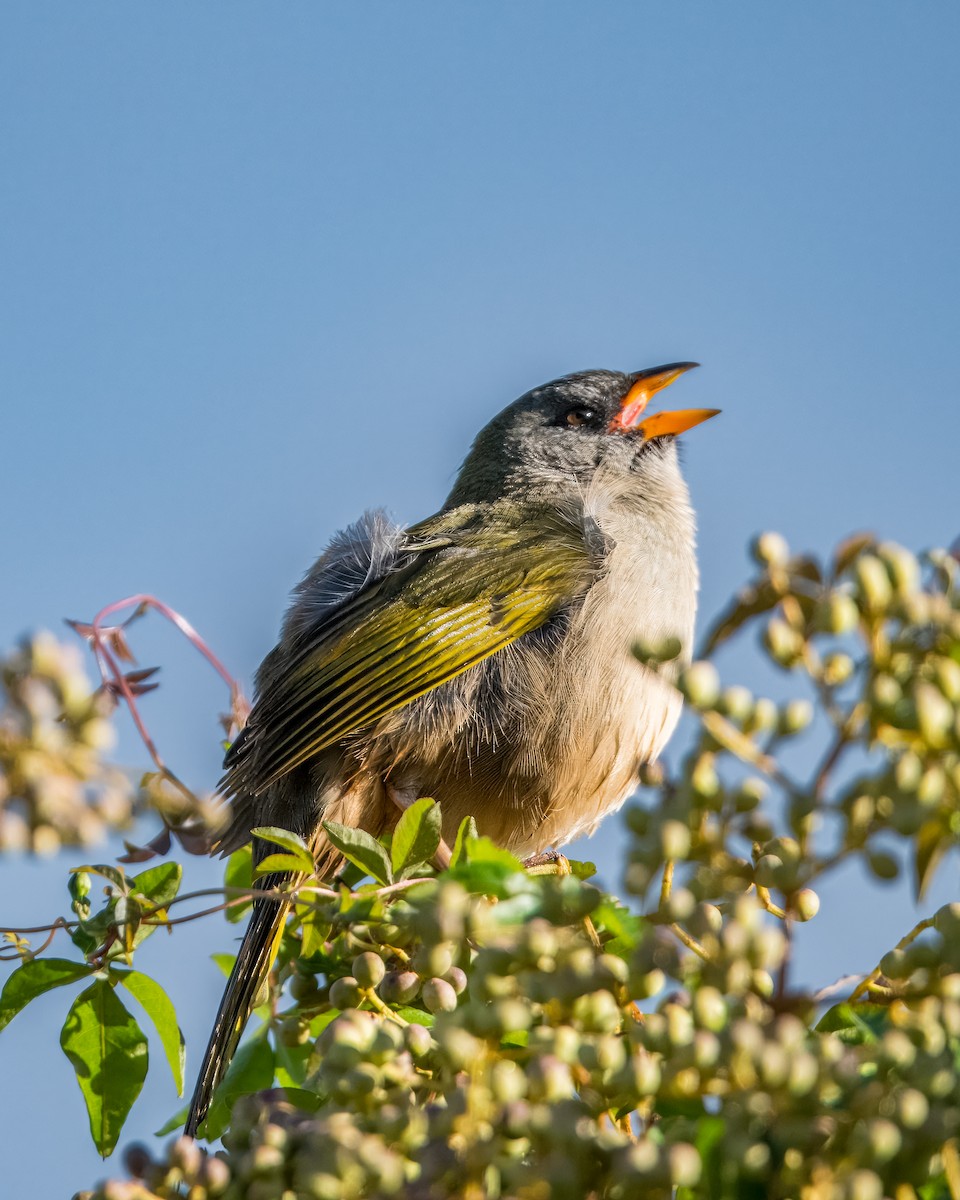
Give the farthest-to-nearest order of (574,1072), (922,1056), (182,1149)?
(182,1149) < (574,1072) < (922,1056)

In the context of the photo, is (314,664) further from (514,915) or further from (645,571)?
(514,915)

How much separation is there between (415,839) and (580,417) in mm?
3348

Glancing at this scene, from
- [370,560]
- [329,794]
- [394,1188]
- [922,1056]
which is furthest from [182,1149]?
[370,560]

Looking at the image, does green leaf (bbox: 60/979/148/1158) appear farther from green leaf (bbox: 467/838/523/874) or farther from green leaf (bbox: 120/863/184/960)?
green leaf (bbox: 467/838/523/874)

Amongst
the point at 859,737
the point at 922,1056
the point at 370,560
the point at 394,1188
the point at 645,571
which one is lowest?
the point at 922,1056

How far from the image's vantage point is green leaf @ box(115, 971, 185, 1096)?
106 inches

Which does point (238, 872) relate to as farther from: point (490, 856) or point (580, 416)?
point (580, 416)

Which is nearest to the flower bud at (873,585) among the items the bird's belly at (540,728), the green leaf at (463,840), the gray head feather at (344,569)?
the green leaf at (463,840)

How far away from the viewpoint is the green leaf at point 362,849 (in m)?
2.33

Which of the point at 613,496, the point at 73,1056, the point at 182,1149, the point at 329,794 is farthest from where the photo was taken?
the point at 613,496

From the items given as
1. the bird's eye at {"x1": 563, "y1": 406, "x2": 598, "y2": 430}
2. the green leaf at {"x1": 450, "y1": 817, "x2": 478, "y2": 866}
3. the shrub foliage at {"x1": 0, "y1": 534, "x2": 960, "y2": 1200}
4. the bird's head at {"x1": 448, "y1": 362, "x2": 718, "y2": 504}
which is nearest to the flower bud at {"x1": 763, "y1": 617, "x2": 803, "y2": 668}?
the shrub foliage at {"x1": 0, "y1": 534, "x2": 960, "y2": 1200}

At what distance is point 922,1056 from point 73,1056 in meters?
1.81

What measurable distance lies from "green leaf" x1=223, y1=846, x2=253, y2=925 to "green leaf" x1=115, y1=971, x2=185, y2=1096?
23.0 inches

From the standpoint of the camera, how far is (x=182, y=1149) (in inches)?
67.9
